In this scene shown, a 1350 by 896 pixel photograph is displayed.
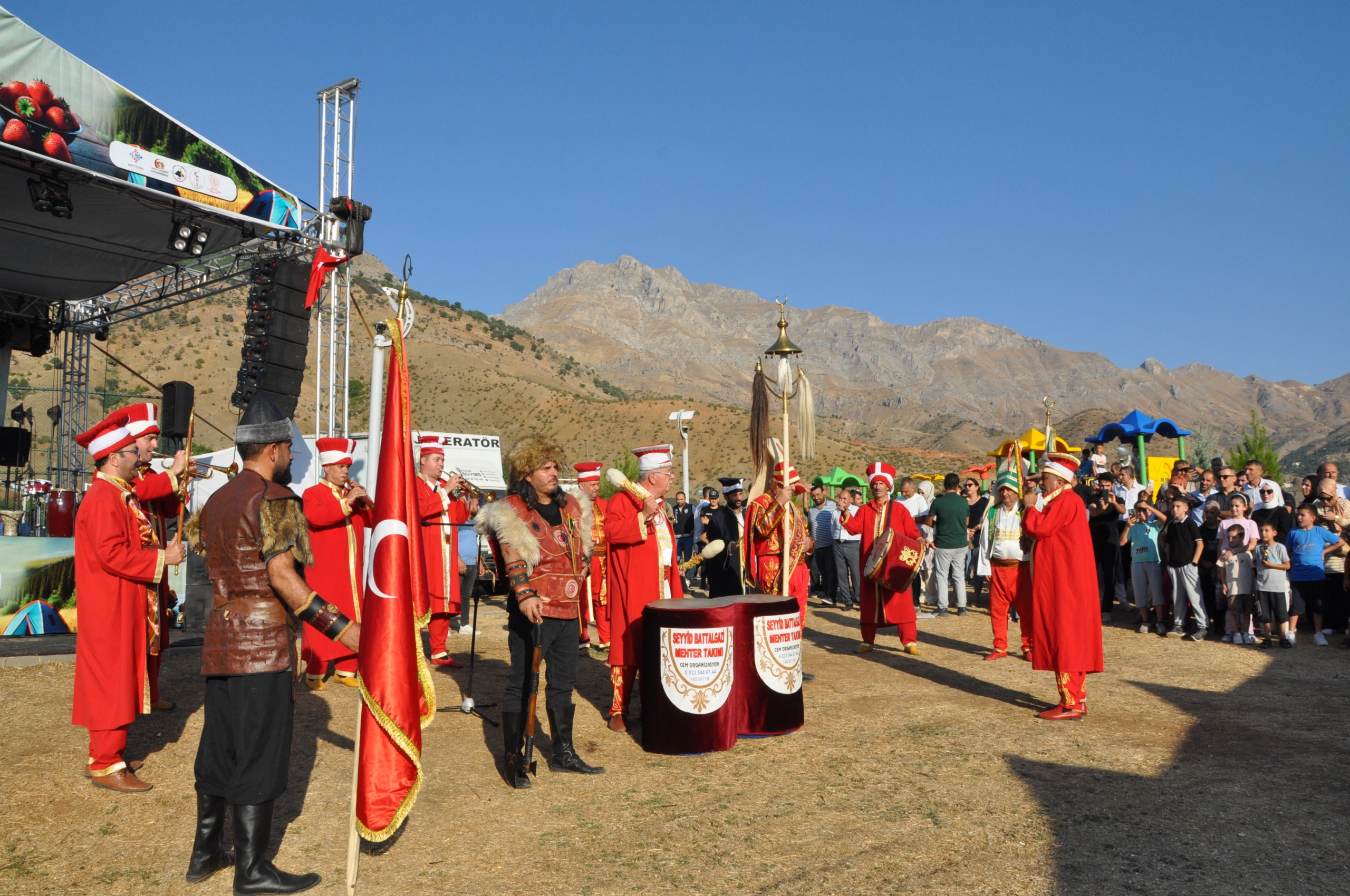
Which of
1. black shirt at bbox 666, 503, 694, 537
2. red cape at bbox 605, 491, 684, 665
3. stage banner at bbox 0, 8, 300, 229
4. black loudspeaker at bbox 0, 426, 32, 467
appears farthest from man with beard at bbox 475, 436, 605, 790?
black loudspeaker at bbox 0, 426, 32, 467

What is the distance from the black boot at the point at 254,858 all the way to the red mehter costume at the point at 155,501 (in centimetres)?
222

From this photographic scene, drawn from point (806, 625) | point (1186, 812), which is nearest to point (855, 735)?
point (1186, 812)

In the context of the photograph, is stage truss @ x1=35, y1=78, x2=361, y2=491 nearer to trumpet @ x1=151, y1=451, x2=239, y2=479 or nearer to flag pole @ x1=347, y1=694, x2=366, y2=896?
trumpet @ x1=151, y1=451, x2=239, y2=479

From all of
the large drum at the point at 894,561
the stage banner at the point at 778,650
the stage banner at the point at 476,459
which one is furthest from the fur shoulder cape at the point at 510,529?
the stage banner at the point at 476,459

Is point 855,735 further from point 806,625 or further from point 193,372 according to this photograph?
point 193,372

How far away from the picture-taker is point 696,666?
20.0 feet

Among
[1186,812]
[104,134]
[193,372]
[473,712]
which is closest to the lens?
[1186,812]

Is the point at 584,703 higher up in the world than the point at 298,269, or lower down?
lower down

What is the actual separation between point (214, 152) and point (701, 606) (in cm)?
1130

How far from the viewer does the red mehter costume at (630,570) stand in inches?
267

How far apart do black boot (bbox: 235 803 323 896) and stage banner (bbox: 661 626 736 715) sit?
2682 mm

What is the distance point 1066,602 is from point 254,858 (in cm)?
570

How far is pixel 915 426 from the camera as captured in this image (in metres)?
162

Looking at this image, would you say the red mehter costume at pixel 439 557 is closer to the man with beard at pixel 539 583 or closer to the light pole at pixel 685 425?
the man with beard at pixel 539 583
